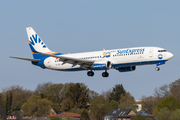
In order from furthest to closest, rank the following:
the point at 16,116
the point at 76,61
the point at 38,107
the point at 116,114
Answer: the point at 16,116
the point at 116,114
the point at 38,107
the point at 76,61

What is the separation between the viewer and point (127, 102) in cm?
17212

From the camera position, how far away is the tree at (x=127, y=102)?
169375mm

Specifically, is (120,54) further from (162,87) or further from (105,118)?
(162,87)

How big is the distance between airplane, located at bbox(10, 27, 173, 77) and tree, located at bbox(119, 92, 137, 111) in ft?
289

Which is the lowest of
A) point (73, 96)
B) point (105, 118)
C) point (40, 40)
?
point (105, 118)

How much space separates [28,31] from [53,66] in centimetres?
1388

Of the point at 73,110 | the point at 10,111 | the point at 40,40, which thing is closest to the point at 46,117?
the point at 73,110

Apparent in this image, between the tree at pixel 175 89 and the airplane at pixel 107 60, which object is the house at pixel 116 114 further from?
the airplane at pixel 107 60

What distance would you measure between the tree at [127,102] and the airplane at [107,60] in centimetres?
8803

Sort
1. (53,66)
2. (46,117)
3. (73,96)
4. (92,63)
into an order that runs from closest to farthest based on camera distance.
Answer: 1. (92,63)
2. (53,66)
3. (46,117)
4. (73,96)

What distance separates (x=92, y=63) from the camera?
7181 cm

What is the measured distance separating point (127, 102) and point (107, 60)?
10514 centimetres

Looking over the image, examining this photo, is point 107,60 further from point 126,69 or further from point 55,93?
point 55,93

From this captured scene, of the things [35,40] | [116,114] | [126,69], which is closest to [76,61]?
[126,69]
